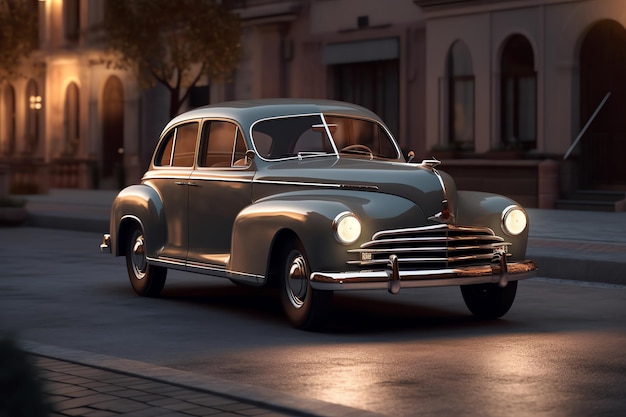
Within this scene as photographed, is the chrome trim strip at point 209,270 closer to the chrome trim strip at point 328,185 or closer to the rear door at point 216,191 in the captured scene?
the rear door at point 216,191

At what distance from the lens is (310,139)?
37.6 ft

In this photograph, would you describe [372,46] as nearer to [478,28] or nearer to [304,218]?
[478,28]

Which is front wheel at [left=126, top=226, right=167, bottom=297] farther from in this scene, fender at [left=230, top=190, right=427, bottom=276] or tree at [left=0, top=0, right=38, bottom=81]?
tree at [left=0, top=0, right=38, bottom=81]

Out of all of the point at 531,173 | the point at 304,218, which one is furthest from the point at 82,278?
the point at 531,173

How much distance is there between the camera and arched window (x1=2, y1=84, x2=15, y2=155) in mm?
52406

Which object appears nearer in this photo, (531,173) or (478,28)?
(531,173)

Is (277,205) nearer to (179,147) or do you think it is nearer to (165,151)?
(179,147)

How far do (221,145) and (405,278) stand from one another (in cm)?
270

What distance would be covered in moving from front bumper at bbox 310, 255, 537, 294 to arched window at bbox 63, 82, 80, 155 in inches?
1531

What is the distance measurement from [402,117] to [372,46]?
75.7 inches

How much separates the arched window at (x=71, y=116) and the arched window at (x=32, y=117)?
1.97 m

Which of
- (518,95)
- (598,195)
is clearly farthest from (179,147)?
(518,95)

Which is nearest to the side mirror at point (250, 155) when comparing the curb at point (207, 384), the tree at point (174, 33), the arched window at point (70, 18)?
the curb at point (207, 384)

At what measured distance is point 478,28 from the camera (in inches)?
1217
